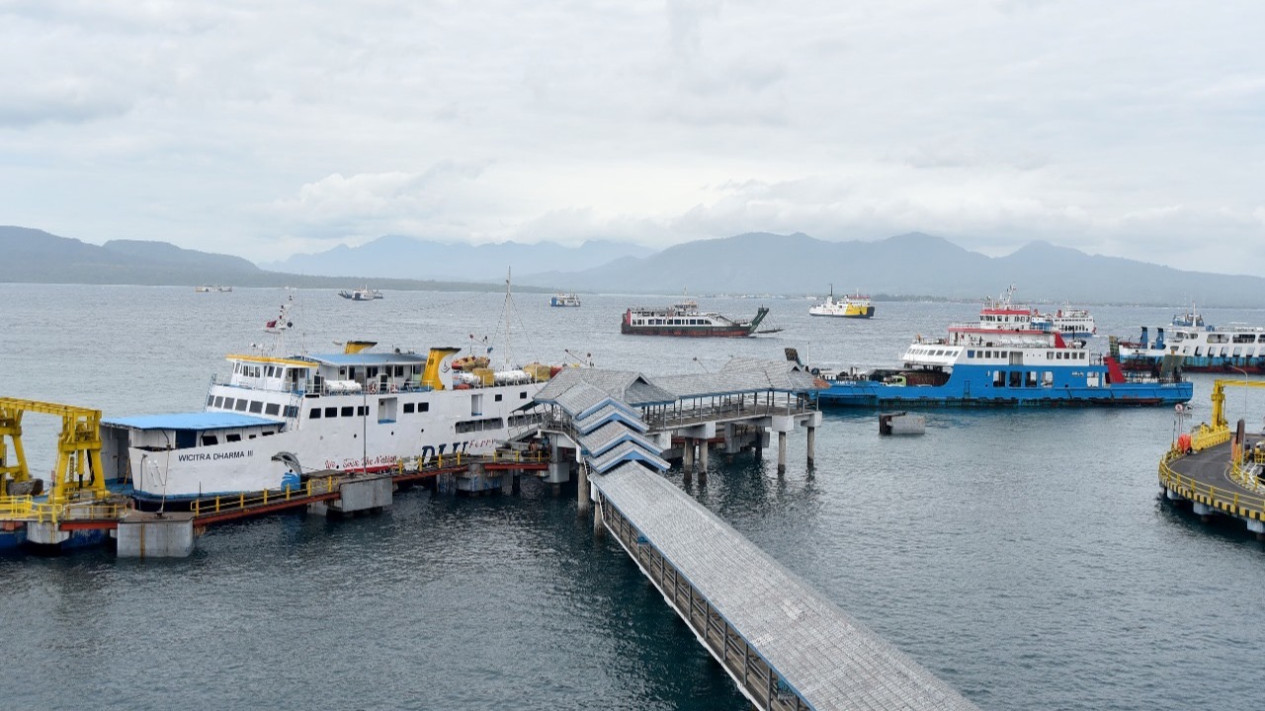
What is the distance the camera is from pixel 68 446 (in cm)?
4369

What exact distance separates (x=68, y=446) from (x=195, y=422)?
5.81 m

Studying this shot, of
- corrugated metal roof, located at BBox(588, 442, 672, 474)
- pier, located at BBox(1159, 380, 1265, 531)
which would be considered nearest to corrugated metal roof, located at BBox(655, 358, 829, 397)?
corrugated metal roof, located at BBox(588, 442, 672, 474)

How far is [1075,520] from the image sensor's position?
172ft

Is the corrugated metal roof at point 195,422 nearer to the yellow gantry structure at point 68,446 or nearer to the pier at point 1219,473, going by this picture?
the yellow gantry structure at point 68,446

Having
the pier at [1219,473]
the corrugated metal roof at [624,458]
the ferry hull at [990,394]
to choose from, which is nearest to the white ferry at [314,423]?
the corrugated metal roof at [624,458]

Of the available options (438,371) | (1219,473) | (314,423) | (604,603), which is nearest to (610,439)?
(604,603)

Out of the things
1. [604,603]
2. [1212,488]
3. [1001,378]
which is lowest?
[604,603]

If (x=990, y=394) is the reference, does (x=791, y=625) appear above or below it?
below

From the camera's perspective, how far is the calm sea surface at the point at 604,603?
31234 mm

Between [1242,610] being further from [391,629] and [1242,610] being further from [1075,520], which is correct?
[391,629]

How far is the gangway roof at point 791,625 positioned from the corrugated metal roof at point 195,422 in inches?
852

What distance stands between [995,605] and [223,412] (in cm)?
3665

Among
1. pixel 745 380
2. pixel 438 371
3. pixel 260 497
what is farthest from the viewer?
pixel 745 380

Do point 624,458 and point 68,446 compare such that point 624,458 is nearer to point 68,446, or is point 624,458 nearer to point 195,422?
point 195,422
